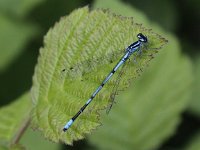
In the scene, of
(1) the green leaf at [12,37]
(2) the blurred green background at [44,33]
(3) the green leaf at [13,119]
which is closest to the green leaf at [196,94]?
(2) the blurred green background at [44,33]

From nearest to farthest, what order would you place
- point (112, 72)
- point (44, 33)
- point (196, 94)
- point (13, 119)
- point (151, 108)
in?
point (112, 72) → point (13, 119) → point (151, 108) → point (196, 94) → point (44, 33)

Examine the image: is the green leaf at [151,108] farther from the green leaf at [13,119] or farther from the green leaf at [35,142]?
the green leaf at [13,119]

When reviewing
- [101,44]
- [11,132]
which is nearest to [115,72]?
[101,44]

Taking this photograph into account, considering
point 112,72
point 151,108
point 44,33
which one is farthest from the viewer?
point 44,33

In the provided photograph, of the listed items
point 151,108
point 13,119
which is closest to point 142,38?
point 13,119

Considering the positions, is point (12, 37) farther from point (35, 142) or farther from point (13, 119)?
point (13, 119)

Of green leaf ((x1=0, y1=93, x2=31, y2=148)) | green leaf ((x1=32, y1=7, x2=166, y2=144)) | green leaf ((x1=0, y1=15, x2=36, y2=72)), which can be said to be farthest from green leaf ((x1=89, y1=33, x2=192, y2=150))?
green leaf ((x1=0, y1=15, x2=36, y2=72))

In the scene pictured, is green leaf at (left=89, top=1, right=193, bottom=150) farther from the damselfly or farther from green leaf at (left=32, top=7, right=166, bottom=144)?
the damselfly
